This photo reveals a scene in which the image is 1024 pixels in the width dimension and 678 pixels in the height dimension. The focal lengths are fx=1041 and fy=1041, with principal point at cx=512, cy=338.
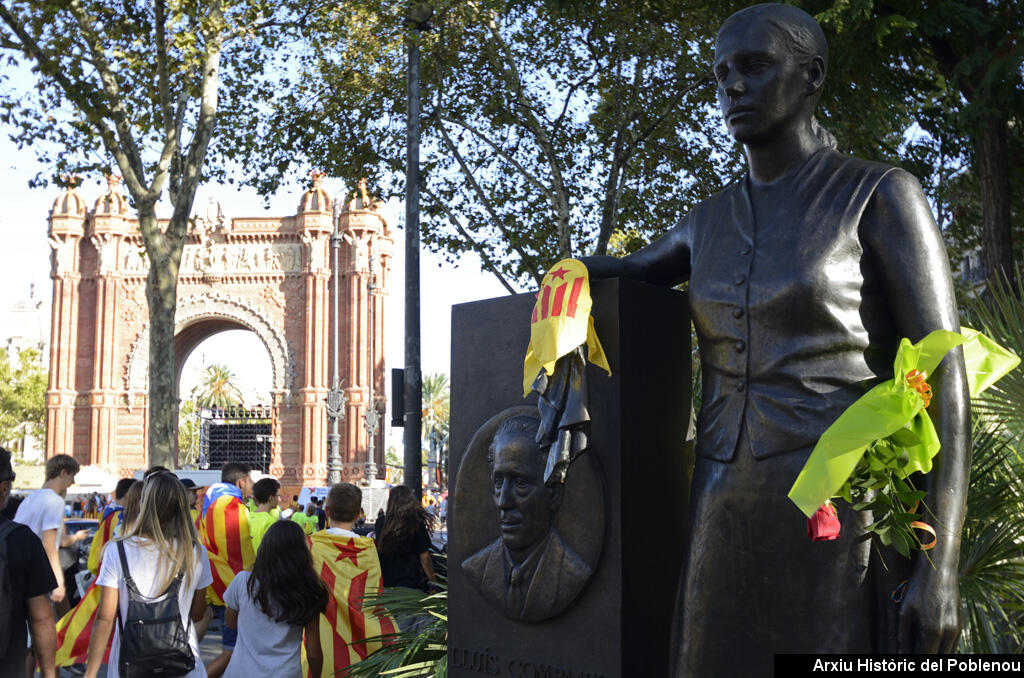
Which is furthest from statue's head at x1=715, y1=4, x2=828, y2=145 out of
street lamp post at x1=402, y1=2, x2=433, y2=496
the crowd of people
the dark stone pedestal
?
street lamp post at x1=402, y1=2, x2=433, y2=496

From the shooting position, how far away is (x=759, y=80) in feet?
7.61

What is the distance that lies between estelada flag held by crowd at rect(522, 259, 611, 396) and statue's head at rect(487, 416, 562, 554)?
0.15 meters

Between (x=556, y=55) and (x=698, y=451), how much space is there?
1260 cm

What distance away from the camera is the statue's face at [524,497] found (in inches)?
100

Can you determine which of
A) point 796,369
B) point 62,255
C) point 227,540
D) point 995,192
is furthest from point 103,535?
point 62,255

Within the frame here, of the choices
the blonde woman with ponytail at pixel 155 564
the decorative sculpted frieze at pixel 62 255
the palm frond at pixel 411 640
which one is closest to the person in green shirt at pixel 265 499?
the palm frond at pixel 411 640

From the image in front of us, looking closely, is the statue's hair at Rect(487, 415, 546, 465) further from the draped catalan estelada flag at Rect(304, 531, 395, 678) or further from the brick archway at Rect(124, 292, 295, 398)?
the brick archway at Rect(124, 292, 295, 398)

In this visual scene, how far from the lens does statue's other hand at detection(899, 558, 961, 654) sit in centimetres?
200


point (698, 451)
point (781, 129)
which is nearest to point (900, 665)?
point (698, 451)

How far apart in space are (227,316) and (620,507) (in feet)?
156

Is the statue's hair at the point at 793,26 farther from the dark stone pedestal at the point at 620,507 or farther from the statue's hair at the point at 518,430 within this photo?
the statue's hair at the point at 518,430

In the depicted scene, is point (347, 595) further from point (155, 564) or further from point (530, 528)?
point (530, 528)

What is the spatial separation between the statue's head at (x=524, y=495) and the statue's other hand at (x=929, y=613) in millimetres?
840

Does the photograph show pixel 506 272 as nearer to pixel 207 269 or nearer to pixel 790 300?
pixel 790 300
